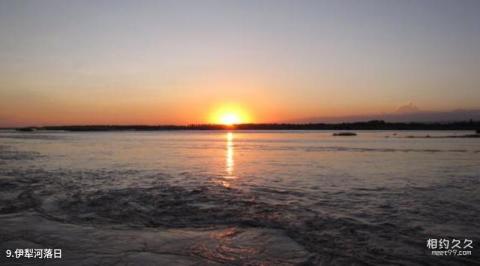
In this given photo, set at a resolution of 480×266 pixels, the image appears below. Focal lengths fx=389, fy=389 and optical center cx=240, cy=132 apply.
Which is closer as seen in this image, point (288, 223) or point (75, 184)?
point (288, 223)

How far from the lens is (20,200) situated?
12.9 metres

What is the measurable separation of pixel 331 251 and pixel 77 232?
18.8ft

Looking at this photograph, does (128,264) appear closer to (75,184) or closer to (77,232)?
(77,232)

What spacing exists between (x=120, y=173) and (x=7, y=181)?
5313 millimetres

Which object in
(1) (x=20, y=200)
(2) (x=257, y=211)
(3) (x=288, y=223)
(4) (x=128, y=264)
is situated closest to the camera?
(4) (x=128, y=264)

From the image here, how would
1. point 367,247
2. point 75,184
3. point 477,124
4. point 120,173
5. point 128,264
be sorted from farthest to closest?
1. point 477,124
2. point 120,173
3. point 75,184
4. point 367,247
5. point 128,264

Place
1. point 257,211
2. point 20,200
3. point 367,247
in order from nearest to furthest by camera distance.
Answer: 1. point 367,247
2. point 257,211
3. point 20,200

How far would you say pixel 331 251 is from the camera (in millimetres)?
7734

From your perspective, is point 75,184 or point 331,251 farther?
point 75,184

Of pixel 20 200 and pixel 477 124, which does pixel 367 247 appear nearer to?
pixel 20 200

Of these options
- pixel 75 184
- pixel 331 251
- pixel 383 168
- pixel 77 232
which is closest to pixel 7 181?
pixel 75 184

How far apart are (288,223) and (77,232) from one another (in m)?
5.11

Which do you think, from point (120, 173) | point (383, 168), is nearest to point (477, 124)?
point (383, 168)

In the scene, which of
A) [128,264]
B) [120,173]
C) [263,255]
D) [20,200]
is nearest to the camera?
[128,264]
